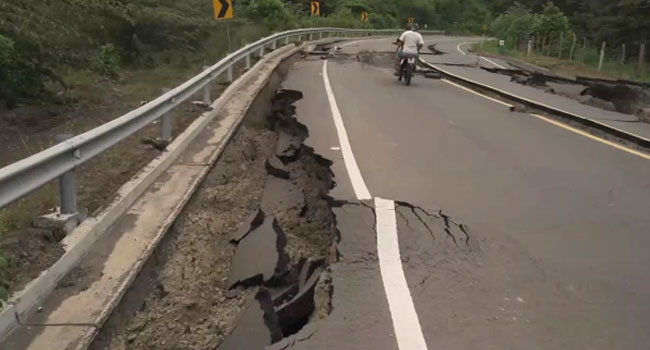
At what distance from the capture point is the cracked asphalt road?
4070 mm

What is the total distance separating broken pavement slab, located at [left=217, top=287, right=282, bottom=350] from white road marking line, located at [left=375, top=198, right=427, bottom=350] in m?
0.80

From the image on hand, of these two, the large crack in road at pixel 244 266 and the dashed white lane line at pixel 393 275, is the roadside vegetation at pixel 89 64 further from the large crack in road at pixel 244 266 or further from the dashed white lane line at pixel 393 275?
the dashed white lane line at pixel 393 275

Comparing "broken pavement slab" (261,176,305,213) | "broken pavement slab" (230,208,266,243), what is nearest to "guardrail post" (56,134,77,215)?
"broken pavement slab" (230,208,266,243)

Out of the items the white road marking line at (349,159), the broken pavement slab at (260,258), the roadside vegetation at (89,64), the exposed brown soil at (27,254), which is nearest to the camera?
the exposed brown soil at (27,254)

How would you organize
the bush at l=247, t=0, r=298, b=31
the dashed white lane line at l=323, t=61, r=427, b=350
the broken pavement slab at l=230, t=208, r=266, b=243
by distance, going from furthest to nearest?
the bush at l=247, t=0, r=298, b=31 < the broken pavement slab at l=230, t=208, r=266, b=243 < the dashed white lane line at l=323, t=61, r=427, b=350

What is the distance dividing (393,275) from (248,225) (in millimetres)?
1837

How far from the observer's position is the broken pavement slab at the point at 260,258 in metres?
5.03

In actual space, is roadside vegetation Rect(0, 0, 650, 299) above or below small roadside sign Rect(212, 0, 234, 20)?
below

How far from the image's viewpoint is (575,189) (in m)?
7.30

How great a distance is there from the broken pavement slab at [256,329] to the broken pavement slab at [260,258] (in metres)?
0.45

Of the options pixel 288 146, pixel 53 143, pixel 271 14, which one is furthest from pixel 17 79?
pixel 271 14

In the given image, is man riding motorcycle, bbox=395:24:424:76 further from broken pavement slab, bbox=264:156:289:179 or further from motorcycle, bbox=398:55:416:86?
broken pavement slab, bbox=264:156:289:179

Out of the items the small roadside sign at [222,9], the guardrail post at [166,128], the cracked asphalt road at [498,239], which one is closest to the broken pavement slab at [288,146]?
the cracked asphalt road at [498,239]

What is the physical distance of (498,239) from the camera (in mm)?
5637
